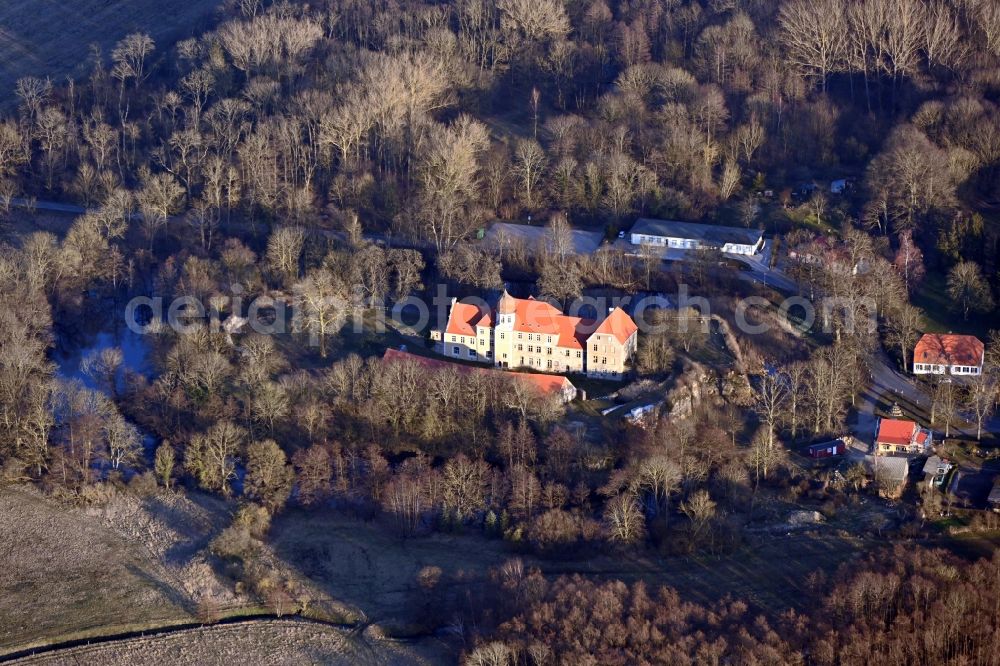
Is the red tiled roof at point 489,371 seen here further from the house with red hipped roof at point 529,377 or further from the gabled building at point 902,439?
the gabled building at point 902,439

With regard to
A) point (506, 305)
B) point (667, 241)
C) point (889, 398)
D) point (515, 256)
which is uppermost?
point (667, 241)

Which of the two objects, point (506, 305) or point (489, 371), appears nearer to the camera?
point (489, 371)

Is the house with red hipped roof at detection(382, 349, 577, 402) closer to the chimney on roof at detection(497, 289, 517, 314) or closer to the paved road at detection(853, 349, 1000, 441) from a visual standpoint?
the chimney on roof at detection(497, 289, 517, 314)

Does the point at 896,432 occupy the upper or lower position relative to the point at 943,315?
lower

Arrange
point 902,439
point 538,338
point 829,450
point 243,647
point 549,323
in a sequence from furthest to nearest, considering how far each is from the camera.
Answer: point 549,323, point 538,338, point 829,450, point 902,439, point 243,647

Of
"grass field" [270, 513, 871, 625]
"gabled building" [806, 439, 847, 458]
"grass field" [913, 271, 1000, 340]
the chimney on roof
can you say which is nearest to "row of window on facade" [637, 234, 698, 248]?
the chimney on roof

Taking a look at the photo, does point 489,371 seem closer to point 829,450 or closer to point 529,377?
point 529,377

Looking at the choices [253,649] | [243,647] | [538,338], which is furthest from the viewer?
[538,338]

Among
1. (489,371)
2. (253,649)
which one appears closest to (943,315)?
(489,371)
